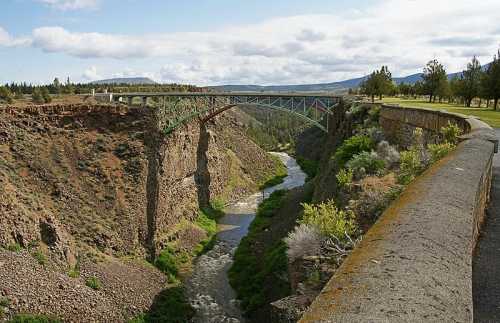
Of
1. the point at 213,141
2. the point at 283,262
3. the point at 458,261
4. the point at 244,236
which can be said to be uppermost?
the point at 458,261

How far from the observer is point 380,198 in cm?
1084

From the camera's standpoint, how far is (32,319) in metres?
20.3

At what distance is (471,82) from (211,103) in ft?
88.7

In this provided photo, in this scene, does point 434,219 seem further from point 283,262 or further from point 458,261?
point 283,262

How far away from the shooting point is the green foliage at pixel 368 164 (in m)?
16.7

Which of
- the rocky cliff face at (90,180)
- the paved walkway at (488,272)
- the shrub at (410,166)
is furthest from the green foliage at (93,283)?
the paved walkway at (488,272)

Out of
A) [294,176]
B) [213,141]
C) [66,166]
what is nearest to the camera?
[66,166]

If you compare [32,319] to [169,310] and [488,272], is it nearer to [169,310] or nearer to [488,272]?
[169,310]

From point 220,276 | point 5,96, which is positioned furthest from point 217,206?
point 5,96

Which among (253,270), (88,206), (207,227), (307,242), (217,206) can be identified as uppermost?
(307,242)

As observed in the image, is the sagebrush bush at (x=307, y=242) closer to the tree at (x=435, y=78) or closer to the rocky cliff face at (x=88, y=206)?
the rocky cliff face at (x=88, y=206)

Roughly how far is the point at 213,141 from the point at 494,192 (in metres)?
48.3

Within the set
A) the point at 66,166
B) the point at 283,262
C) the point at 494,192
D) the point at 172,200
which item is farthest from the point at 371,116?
the point at 494,192

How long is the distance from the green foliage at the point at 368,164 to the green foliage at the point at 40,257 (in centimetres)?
1653
